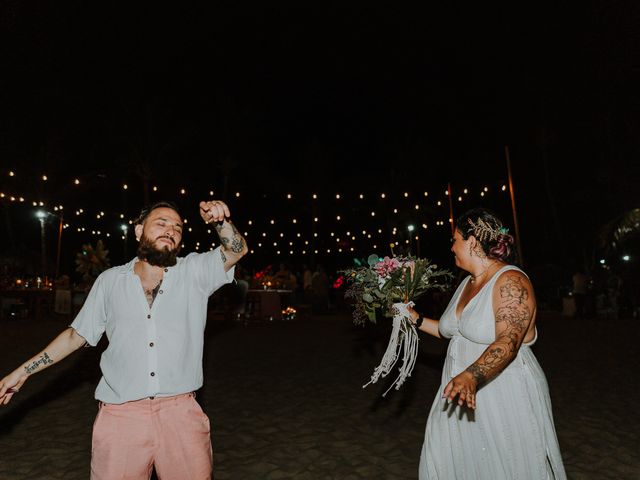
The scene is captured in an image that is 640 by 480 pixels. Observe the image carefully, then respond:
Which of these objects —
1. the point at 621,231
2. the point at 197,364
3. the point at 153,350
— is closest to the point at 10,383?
the point at 153,350

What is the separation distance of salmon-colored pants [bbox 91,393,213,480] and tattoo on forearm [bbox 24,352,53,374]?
1.79 ft

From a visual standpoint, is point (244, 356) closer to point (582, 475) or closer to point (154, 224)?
point (582, 475)

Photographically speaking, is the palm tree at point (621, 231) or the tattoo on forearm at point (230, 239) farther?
the palm tree at point (621, 231)

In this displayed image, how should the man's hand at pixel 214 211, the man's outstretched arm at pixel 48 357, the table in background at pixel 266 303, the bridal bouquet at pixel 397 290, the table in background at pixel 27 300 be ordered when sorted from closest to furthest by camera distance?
the man's hand at pixel 214 211 → the man's outstretched arm at pixel 48 357 → the bridal bouquet at pixel 397 290 → the table in background at pixel 266 303 → the table in background at pixel 27 300

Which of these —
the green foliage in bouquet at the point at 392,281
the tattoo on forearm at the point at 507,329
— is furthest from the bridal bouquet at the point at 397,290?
the tattoo on forearm at the point at 507,329

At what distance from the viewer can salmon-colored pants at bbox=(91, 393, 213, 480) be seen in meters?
2.90

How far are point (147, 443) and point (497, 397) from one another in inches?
79.0

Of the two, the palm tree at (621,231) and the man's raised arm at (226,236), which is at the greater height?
the palm tree at (621,231)

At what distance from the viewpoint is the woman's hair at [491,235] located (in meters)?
3.48

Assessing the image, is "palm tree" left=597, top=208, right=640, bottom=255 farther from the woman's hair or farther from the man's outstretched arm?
the man's outstretched arm

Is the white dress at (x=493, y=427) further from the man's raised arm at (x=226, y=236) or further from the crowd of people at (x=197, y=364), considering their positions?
the man's raised arm at (x=226, y=236)

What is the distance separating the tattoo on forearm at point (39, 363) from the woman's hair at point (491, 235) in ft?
8.71

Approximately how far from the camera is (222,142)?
36188 millimetres

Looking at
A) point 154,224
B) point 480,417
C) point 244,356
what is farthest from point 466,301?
point 244,356
